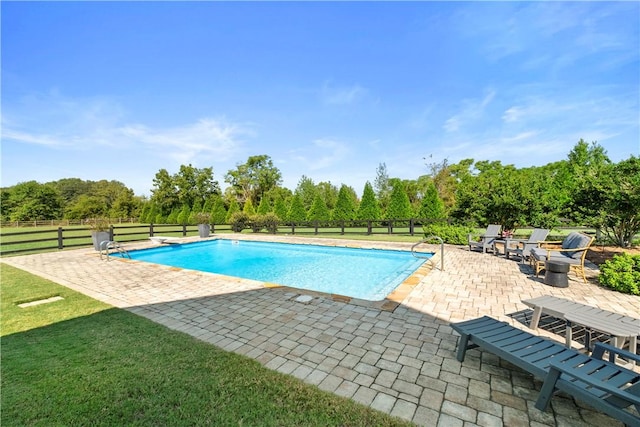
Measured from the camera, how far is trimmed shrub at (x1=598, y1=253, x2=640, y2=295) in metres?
4.45

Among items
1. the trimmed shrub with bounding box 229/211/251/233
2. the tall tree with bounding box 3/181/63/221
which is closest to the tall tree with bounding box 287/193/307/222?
the trimmed shrub with bounding box 229/211/251/233

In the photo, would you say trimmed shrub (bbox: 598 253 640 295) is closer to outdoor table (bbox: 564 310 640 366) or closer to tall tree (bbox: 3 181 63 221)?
outdoor table (bbox: 564 310 640 366)

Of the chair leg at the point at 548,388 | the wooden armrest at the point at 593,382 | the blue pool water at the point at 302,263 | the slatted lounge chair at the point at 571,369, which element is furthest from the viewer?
the blue pool water at the point at 302,263

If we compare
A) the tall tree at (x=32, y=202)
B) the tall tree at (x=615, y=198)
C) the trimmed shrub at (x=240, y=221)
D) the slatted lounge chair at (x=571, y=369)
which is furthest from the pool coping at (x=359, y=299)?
the tall tree at (x=32, y=202)

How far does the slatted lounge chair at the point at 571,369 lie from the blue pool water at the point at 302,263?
11.5ft

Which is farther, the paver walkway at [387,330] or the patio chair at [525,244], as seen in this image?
the patio chair at [525,244]

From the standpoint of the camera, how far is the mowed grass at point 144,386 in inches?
75.7

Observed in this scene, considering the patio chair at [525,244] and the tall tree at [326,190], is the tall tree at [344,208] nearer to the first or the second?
the patio chair at [525,244]

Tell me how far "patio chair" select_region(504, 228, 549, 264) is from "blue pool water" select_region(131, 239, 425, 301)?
97.7 inches

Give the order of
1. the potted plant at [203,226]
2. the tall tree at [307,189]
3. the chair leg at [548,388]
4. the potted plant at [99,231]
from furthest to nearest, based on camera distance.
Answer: the tall tree at [307,189], the potted plant at [203,226], the potted plant at [99,231], the chair leg at [548,388]

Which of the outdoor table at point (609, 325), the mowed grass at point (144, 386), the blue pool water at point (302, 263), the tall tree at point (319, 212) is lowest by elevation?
the blue pool water at point (302, 263)

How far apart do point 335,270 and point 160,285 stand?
200 inches

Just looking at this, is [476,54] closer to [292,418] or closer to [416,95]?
[416,95]

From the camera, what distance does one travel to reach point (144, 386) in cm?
228
